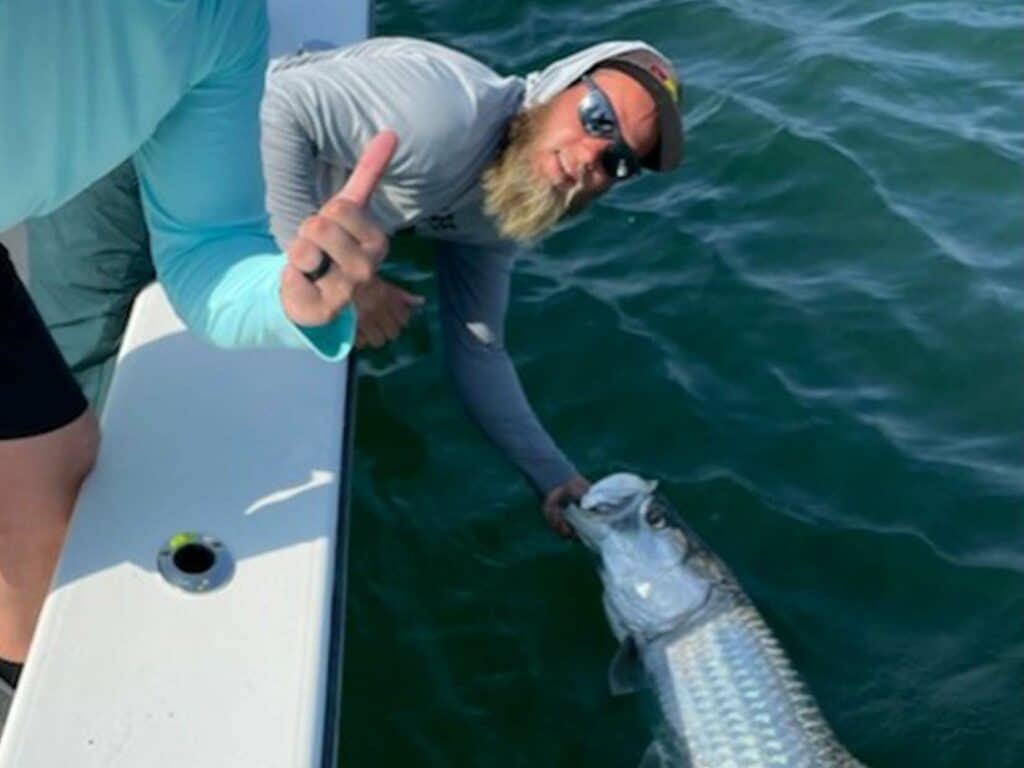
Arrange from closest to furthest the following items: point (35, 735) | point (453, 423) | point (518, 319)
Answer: point (35, 735) → point (453, 423) → point (518, 319)

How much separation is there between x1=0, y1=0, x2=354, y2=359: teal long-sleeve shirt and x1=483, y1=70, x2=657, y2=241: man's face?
1.38 metres

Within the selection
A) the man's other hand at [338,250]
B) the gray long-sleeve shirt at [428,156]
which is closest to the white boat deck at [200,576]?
the man's other hand at [338,250]

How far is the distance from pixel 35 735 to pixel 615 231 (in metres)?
3.69

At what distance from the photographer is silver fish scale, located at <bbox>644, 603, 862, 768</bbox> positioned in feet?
11.4

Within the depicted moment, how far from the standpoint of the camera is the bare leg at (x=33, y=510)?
2.90 m

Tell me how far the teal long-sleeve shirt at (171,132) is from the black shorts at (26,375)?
1.15ft

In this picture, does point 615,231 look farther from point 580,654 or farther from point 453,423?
point 580,654

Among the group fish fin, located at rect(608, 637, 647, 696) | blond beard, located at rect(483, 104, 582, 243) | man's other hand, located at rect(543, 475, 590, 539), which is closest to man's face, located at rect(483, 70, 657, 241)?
blond beard, located at rect(483, 104, 582, 243)

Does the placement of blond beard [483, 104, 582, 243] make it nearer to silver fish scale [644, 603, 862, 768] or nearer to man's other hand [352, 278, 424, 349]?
man's other hand [352, 278, 424, 349]

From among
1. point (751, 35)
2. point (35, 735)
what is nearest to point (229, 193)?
point (35, 735)

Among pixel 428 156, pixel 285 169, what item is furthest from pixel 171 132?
pixel 428 156

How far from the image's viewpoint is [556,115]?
4008mm

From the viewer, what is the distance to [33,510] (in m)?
2.94

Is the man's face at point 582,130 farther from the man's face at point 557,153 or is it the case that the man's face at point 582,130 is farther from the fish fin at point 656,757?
the fish fin at point 656,757
